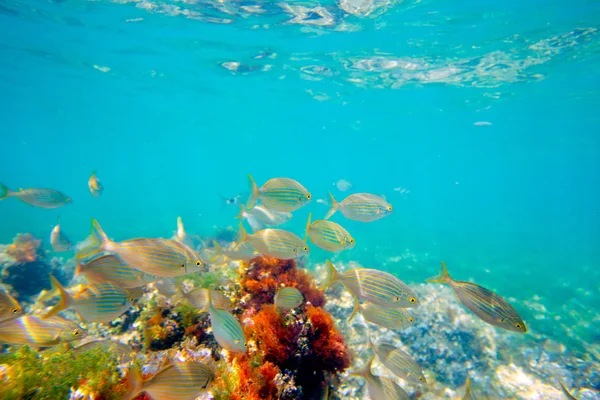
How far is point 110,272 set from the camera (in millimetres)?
3104

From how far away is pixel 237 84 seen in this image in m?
30.6

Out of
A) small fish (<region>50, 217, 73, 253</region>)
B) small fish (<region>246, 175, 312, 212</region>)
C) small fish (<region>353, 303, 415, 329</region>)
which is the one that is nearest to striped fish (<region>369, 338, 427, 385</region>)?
small fish (<region>353, 303, 415, 329</region>)

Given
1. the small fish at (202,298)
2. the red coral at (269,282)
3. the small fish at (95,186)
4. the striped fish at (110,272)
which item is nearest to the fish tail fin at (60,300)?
the striped fish at (110,272)

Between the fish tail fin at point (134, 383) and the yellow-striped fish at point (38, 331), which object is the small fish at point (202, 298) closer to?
the yellow-striped fish at point (38, 331)

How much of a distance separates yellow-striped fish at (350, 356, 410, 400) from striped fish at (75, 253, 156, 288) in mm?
2679

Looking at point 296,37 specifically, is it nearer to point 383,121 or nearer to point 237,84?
point 237,84

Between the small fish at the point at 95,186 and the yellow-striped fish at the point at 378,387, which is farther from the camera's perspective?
the small fish at the point at 95,186

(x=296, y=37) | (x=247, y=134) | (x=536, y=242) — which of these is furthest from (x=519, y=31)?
(x=247, y=134)

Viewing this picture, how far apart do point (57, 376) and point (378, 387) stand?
3.14 m

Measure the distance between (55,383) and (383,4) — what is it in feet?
60.0

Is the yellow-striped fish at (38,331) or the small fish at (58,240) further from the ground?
the yellow-striped fish at (38,331)

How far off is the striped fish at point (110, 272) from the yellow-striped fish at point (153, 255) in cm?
17

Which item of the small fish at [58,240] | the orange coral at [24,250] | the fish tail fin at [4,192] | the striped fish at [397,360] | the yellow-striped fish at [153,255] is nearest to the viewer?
the yellow-striped fish at [153,255]

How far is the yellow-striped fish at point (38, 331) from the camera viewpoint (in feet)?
9.63
